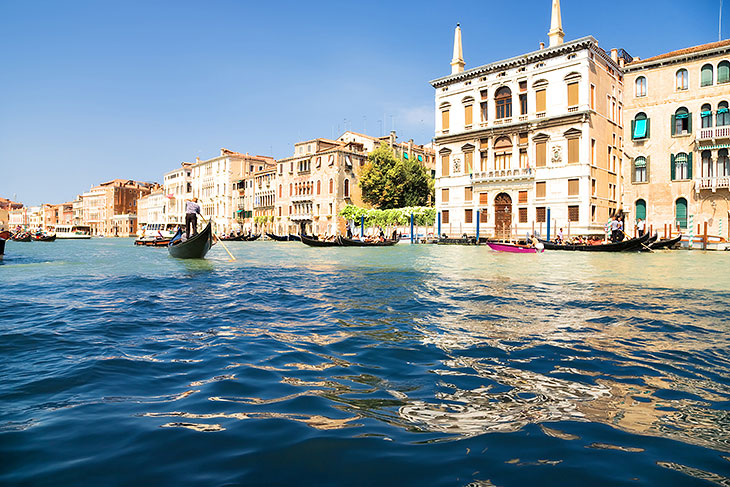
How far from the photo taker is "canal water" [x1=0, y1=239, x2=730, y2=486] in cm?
178

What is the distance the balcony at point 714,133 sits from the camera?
913 inches

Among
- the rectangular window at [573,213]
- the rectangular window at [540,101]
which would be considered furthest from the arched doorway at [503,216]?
the rectangular window at [540,101]

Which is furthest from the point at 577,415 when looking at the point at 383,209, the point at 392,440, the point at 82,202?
the point at 82,202

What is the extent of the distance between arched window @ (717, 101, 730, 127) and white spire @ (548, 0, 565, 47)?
28.2 feet

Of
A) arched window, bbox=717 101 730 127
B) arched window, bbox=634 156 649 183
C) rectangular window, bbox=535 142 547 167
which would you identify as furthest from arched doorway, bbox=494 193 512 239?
arched window, bbox=717 101 730 127

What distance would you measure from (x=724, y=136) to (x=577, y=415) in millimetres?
27336

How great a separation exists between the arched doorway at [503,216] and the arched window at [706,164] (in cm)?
958

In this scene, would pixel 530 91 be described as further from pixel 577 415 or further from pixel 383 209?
pixel 577 415

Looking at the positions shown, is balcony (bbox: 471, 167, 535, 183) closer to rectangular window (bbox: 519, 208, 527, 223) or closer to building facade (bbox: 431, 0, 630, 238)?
building facade (bbox: 431, 0, 630, 238)

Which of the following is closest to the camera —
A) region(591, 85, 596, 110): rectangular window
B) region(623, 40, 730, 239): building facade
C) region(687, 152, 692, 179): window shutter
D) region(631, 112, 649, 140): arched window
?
region(623, 40, 730, 239): building facade

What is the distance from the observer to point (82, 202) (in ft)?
299

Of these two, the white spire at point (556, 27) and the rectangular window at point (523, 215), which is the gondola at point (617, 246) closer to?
the rectangular window at point (523, 215)

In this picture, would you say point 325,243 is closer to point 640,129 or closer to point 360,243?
point 360,243

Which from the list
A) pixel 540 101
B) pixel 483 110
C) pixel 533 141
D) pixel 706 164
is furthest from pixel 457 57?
pixel 706 164
